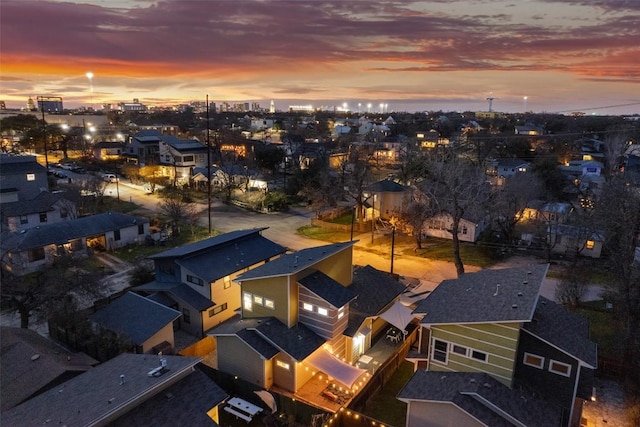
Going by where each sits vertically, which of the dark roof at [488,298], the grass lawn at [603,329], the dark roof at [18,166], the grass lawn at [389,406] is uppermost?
the dark roof at [18,166]

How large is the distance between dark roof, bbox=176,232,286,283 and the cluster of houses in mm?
121

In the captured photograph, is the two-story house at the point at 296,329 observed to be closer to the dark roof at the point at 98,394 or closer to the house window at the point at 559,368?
the dark roof at the point at 98,394

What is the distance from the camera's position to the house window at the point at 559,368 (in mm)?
15055

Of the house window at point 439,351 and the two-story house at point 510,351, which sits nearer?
the two-story house at point 510,351

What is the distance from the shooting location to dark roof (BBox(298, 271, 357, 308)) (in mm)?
19486

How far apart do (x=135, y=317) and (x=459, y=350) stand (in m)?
15.9

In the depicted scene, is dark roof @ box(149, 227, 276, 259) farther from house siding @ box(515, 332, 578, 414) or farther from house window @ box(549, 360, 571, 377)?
house window @ box(549, 360, 571, 377)

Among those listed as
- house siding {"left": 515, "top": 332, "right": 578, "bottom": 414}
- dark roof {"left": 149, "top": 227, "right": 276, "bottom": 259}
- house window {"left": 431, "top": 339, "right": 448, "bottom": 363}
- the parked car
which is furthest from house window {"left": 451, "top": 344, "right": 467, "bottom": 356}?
the parked car

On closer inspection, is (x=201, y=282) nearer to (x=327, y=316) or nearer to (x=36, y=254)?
(x=327, y=316)

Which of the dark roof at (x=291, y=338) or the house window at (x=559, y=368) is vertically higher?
the house window at (x=559, y=368)

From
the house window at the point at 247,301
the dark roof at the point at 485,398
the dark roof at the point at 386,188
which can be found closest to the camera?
the dark roof at the point at 485,398

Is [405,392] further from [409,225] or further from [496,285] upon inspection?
[409,225]

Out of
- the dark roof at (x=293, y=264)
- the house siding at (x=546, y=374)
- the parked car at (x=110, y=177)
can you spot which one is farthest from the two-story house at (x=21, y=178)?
the house siding at (x=546, y=374)

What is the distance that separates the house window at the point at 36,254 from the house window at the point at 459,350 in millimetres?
30658
